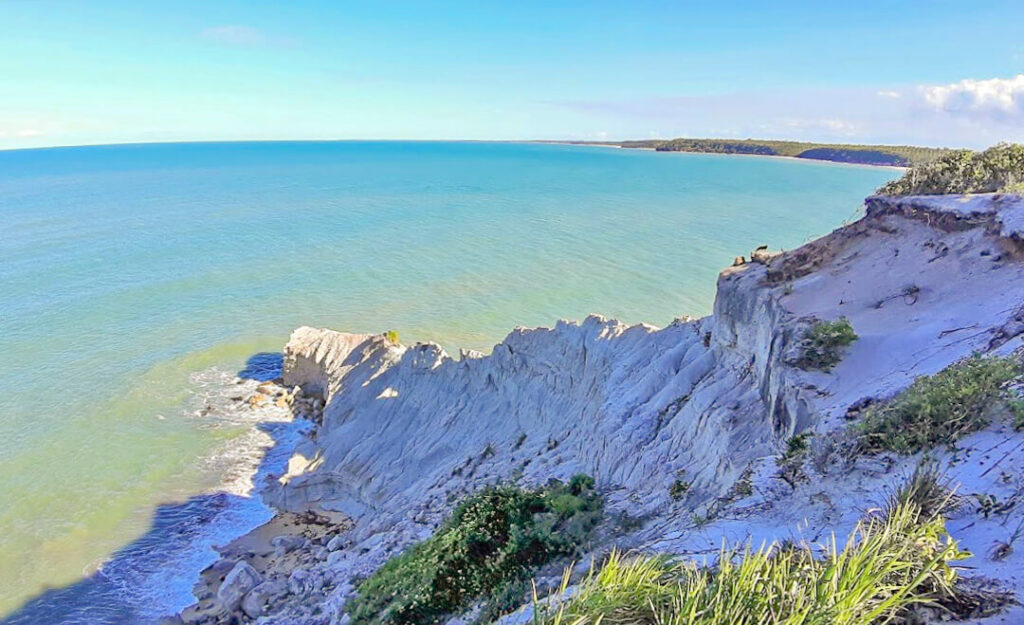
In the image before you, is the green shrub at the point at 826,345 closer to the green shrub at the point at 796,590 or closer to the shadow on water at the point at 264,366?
the green shrub at the point at 796,590

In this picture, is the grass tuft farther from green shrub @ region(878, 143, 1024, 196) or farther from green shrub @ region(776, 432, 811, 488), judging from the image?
green shrub @ region(878, 143, 1024, 196)

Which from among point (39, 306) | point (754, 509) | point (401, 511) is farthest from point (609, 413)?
point (39, 306)

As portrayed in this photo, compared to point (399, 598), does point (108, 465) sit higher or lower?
lower

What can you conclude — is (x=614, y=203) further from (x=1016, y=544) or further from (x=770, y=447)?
(x=1016, y=544)

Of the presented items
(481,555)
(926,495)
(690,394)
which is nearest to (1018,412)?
(926,495)

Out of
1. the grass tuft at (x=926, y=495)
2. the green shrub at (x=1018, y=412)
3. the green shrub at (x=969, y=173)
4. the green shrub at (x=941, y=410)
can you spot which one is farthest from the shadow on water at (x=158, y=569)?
the green shrub at (x=969, y=173)

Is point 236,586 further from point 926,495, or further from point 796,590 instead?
point 926,495
